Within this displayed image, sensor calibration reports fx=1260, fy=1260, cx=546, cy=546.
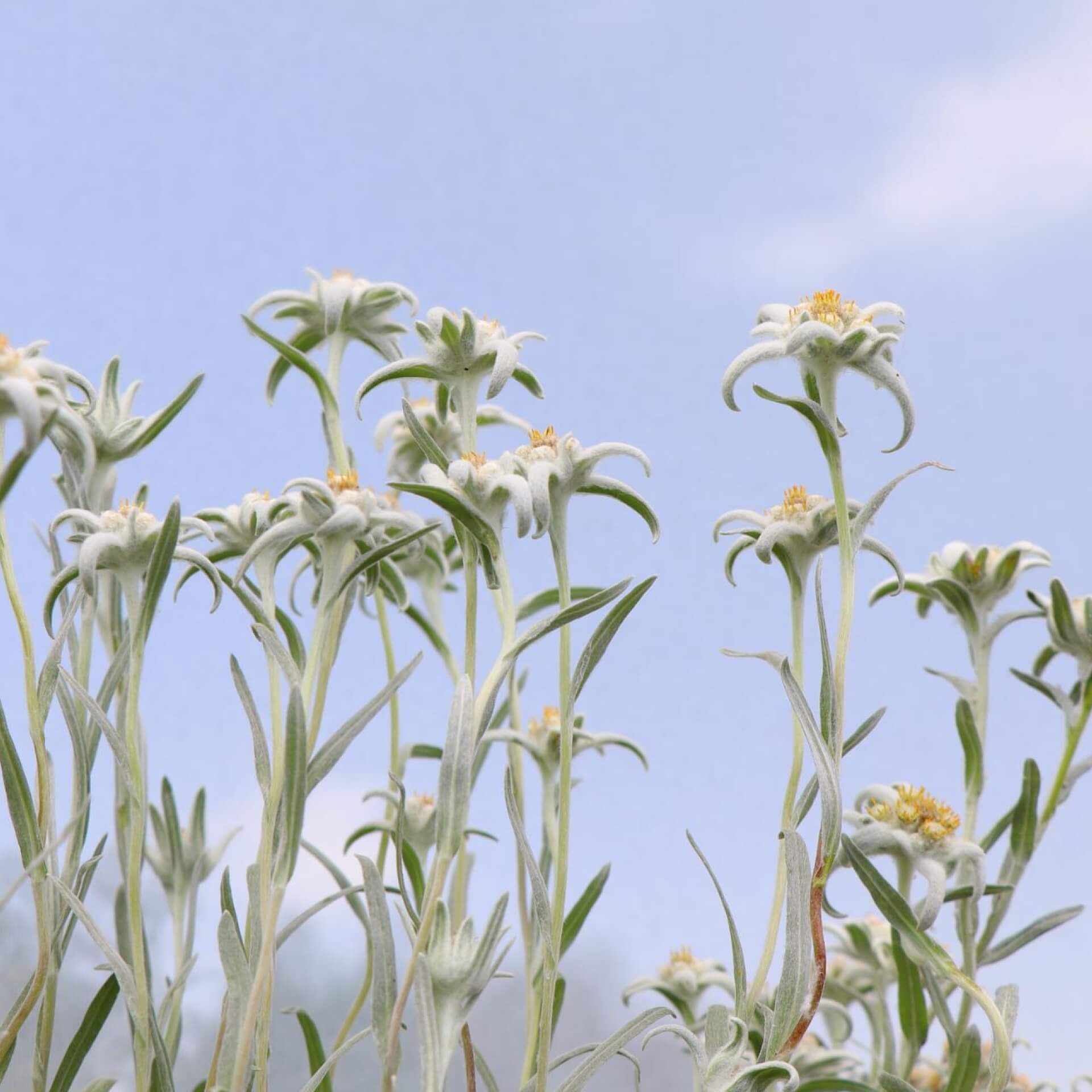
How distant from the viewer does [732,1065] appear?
1.49m

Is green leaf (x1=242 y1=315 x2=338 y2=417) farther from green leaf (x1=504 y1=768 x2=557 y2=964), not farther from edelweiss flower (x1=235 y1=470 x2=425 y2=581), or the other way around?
green leaf (x1=504 y1=768 x2=557 y2=964)

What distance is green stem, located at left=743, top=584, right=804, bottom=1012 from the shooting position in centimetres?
167

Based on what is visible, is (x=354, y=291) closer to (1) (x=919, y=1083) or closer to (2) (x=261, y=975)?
(2) (x=261, y=975)

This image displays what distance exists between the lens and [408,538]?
1.49m

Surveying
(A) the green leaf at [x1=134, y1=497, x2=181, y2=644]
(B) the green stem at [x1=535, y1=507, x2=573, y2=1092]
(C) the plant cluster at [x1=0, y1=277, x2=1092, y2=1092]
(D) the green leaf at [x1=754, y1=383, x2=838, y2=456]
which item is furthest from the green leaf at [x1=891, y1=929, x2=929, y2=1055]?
(A) the green leaf at [x1=134, y1=497, x2=181, y2=644]

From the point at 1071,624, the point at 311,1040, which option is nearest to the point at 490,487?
the point at 311,1040

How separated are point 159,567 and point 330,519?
0.22m

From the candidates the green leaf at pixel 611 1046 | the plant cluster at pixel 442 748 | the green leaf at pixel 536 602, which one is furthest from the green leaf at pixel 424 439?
the green leaf at pixel 611 1046

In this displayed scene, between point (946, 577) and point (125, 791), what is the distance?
1466 millimetres

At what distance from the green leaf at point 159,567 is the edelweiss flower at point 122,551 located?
20mm

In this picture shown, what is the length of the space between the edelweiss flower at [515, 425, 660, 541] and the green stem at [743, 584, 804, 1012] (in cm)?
27

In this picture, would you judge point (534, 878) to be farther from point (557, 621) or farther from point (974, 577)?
point (974, 577)

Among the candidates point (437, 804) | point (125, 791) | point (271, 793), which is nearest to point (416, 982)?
point (437, 804)

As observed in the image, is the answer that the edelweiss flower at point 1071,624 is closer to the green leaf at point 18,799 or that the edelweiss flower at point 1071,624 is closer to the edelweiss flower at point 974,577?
the edelweiss flower at point 974,577
